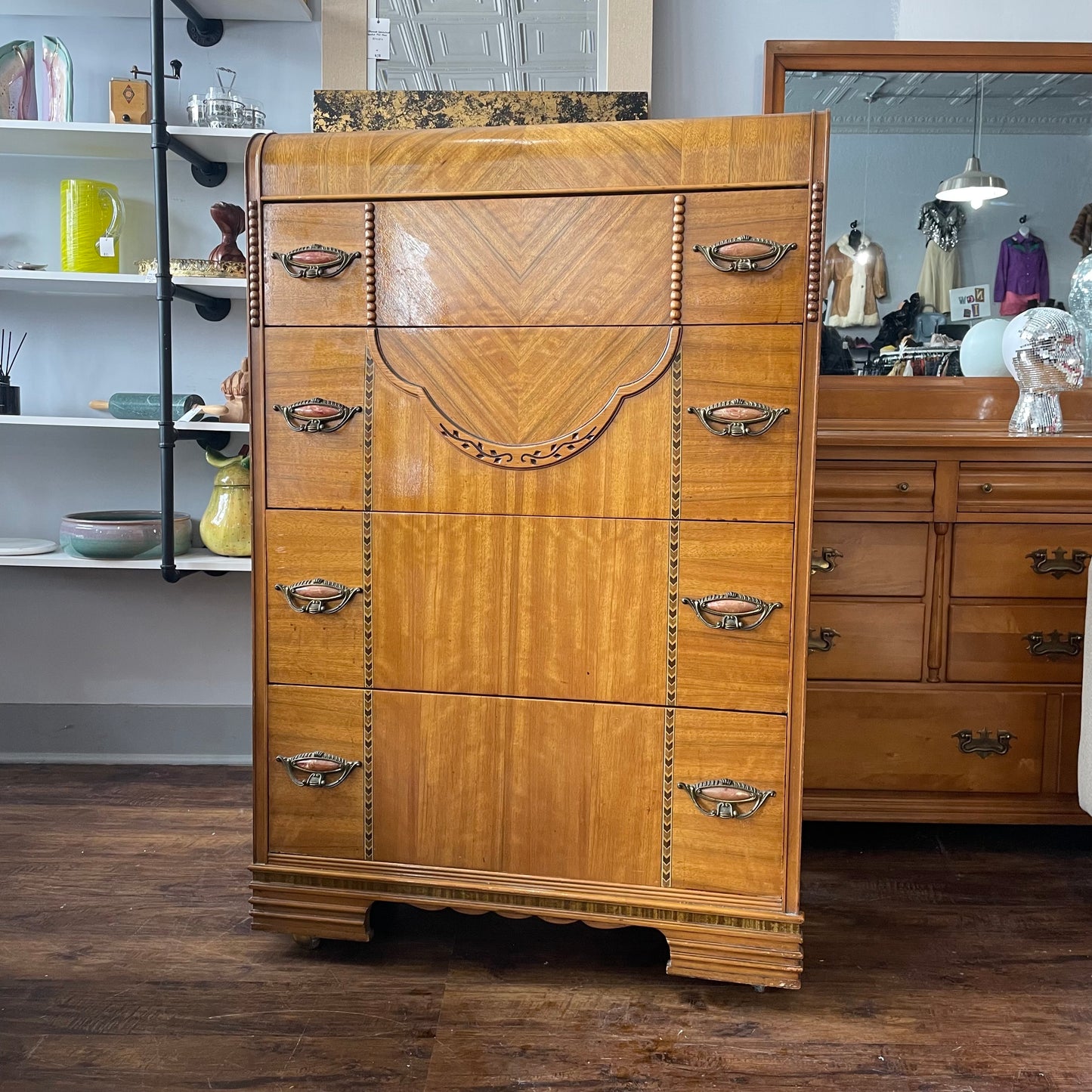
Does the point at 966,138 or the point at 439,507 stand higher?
the point at 966,138

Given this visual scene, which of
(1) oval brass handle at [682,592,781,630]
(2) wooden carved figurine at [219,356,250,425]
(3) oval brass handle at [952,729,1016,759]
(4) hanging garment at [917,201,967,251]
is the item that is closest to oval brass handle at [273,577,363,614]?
(1) oval brass handle at [682,592,781,630]

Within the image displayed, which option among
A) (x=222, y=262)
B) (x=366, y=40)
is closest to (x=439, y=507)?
(x=222, y=262)

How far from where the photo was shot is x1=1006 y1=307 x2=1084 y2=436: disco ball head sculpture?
204cm

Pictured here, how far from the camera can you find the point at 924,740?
6.68ft

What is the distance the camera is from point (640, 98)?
5.59ft

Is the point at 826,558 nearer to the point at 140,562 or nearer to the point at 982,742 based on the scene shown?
the point at 982,742

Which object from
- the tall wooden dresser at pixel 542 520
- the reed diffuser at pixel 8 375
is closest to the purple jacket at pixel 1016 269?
the tall wooden dresser at pixel 542 520

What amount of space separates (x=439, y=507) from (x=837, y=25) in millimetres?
1671

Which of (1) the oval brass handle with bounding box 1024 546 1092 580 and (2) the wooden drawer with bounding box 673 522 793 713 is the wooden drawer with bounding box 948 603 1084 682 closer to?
(1) the oval brass handle with bounding box 1024 546 1092 580

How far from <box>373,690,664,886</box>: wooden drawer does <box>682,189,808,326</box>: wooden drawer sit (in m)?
0.64

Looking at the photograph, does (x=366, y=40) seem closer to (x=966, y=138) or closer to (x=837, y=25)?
(x=837, y=25)

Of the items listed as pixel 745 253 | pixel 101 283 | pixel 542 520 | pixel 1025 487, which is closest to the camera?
pixel 745 253

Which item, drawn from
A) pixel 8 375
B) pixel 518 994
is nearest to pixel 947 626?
pixel 518 994

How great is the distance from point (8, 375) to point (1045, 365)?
2.48m
